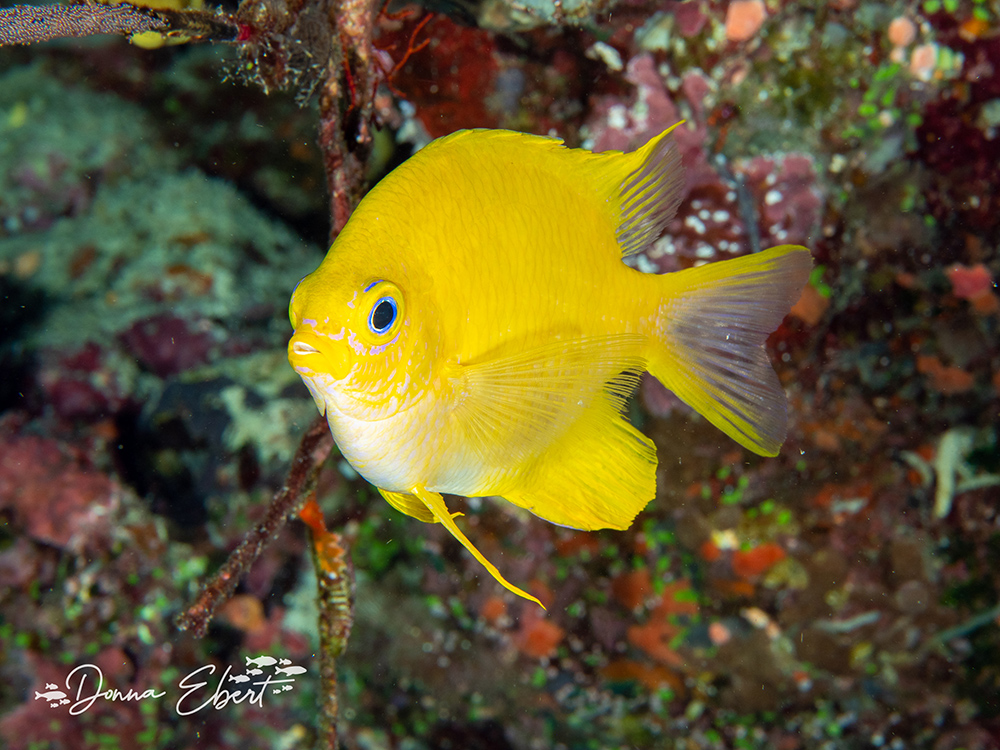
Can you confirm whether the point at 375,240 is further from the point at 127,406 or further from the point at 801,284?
the point at 127,406

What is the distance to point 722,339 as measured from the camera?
1.85 meters

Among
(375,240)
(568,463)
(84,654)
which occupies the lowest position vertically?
(84,654)

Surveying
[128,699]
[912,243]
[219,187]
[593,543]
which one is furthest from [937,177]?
[128,699]

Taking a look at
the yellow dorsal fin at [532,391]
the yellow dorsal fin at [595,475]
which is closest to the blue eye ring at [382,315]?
the yellow dorsal fin at [532,391]

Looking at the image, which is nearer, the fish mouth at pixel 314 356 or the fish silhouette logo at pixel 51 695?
the fish mouth at pixel 314 356

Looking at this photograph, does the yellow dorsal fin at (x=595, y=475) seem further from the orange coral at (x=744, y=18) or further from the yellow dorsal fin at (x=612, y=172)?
the orange coral at (x=744, y=18)

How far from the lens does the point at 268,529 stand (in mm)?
1936

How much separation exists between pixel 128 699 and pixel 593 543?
10.0ft

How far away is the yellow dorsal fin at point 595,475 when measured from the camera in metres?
1.76

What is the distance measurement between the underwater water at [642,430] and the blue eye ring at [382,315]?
1.80 meters

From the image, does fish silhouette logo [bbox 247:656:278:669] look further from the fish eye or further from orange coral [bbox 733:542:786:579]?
the fish eye

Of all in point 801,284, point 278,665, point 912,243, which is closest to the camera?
point 801,284

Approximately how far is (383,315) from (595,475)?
0.87 meters

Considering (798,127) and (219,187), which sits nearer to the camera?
(798,127)
